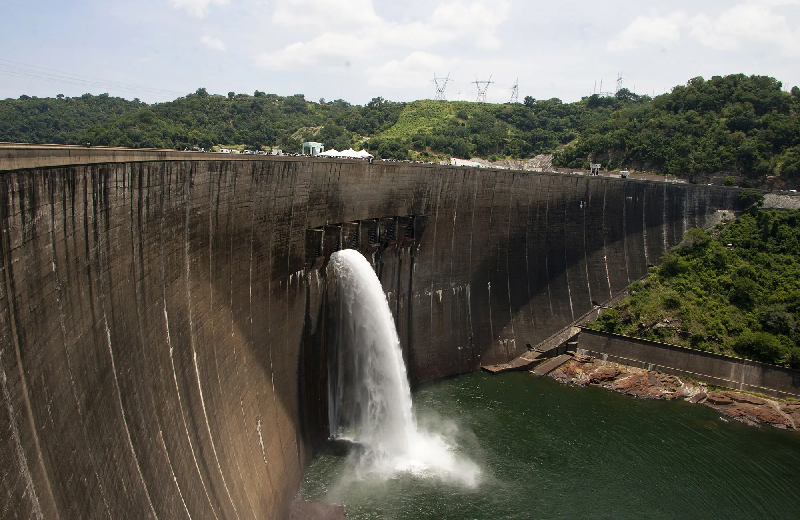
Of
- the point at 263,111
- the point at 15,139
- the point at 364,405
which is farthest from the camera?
the point at 263,111

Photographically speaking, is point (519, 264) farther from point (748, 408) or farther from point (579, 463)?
point (579, 463)

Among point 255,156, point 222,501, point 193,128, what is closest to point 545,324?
point 255,156

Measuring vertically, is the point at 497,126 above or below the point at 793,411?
above

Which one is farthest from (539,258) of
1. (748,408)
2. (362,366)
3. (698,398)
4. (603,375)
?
(362,366)

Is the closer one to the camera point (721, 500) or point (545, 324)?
point (721, 500)

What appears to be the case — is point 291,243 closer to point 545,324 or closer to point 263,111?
point 545,324

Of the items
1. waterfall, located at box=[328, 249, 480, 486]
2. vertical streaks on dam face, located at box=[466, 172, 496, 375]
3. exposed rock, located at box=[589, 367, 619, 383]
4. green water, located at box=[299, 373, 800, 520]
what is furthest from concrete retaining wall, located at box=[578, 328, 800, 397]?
waterfall, located at box=[328, 249, 480, 486]

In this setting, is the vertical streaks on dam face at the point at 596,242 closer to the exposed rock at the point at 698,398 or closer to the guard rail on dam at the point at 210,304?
the guard rail on dam at the point at 210,304
